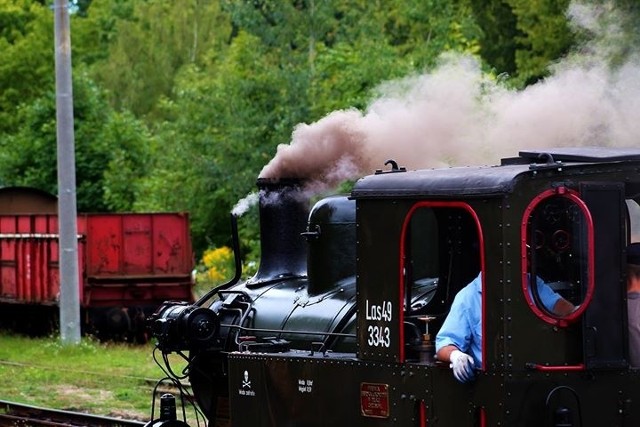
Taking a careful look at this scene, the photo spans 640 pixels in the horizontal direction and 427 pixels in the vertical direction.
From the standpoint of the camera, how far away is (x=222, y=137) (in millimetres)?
28703

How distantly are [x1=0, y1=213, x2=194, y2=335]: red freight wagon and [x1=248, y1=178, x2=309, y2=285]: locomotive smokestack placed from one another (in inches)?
514

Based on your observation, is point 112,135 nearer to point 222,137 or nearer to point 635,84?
point 222,137

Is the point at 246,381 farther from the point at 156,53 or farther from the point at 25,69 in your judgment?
the point at 156,53

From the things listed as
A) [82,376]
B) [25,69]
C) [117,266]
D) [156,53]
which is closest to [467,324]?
[82,376]

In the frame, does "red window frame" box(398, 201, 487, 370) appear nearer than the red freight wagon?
Yes

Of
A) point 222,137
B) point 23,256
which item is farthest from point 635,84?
point 222,137

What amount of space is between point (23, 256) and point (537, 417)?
1908cm

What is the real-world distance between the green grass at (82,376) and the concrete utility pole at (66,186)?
21.6 inches

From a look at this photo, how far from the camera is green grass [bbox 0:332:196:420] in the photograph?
15195 mm

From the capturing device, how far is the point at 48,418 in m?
14.1

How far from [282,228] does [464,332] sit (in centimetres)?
312

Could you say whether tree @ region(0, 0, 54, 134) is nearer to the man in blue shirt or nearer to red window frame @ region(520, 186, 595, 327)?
the man in blue shirt

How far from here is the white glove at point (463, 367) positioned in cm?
649

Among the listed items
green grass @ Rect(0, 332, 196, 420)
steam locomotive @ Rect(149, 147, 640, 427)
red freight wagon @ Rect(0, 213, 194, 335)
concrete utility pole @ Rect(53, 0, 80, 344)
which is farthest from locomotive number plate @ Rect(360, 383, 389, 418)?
red freight wagon @ Rect(0, 213, 194, 335)
